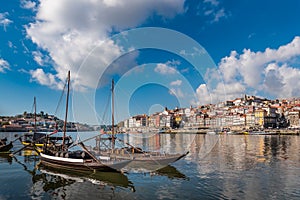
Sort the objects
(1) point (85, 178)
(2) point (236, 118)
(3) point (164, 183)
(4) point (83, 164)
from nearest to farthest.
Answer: (3) point (164, 183)
(1) point (85, 178)
(4) point (83, 164)
(2) point (236, 118)

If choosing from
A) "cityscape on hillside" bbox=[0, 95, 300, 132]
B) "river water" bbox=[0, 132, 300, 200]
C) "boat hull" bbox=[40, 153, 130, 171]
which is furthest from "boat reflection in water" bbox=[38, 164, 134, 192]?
"cityscape on hillside" bbox=[0, 95, 300, 132]

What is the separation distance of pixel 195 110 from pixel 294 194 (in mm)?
139960

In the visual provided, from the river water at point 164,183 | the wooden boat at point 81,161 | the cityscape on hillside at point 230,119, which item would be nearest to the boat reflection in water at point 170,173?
the river water at point 164,183

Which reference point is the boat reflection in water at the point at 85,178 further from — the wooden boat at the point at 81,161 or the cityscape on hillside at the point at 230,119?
the cityscape on hillside at the point at 230,119

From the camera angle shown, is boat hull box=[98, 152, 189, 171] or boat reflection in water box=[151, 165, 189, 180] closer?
boat reflection in water box=[151, 165, 189, 180]

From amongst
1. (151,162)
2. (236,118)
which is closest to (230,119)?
(236,118)

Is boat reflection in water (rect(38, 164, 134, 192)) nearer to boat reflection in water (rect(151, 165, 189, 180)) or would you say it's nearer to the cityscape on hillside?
boat reflection in water (rect(151, 165, 189, 180))

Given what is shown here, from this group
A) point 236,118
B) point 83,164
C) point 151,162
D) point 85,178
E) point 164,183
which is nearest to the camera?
point 164,183

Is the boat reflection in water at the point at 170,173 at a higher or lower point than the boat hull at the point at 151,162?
lower

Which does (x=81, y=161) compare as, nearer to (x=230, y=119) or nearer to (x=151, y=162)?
(x=151, y=162)

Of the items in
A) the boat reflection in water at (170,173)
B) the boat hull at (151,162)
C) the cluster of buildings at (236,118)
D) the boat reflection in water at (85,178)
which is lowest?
the boat reflection in water at (85,178)

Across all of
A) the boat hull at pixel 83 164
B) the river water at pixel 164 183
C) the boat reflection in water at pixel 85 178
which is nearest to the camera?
the river water at pixel 164 183

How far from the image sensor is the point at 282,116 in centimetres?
12262

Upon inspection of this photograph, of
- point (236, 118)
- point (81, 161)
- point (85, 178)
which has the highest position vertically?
point (236, 118)
